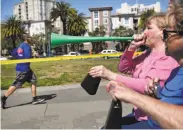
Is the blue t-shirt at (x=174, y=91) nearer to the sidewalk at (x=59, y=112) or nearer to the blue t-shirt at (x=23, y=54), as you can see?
the sidewalk at (x=59, y=112)

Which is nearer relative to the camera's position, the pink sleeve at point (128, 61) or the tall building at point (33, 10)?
the pink sleeve at point (128, 61)

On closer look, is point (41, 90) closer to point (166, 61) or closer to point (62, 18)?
point (62, 18)

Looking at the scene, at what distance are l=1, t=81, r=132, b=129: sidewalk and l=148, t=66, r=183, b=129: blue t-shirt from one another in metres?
2.55

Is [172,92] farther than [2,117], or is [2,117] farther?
[2,117]

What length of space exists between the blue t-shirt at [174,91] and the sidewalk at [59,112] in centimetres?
255

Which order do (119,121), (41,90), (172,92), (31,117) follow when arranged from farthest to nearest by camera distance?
(41,90), (31,117), (172,92), (119,121)

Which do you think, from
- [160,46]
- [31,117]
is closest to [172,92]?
[160,46]

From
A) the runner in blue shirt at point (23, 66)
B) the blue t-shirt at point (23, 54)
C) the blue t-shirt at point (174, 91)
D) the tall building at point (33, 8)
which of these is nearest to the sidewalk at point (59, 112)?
the runner in blue shirt at point (23, 66)

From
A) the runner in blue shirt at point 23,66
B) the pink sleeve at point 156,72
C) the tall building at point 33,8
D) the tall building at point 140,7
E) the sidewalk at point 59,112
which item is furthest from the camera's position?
the runner in blue shirt at point 23,66

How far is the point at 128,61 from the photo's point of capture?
2465 mm

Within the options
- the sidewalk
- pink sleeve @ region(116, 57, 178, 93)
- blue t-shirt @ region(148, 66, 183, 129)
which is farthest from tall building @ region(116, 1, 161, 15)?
the sidewalk

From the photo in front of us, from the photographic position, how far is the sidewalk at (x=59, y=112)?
4.69 m

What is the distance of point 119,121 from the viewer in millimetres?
1440

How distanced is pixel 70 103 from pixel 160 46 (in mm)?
4108
